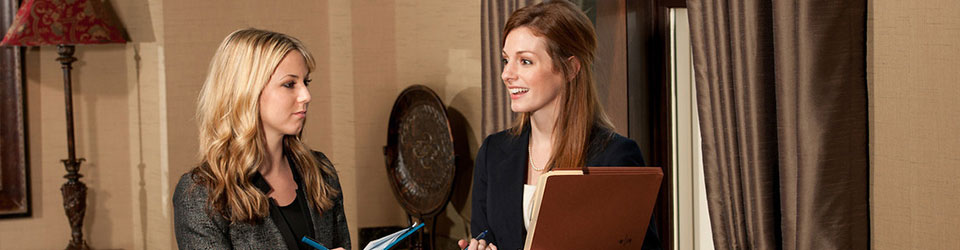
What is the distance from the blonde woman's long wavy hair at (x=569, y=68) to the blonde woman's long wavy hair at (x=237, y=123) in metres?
0.58

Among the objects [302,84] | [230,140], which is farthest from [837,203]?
[230,140]

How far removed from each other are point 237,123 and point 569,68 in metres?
0.77

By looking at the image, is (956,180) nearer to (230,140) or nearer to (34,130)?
(230,140)

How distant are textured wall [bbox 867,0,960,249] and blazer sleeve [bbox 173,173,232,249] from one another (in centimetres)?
150

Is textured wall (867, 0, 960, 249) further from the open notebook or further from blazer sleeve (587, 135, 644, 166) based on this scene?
the open notebook

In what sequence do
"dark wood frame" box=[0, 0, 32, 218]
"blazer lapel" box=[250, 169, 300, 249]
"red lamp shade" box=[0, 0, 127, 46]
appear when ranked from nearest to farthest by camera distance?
"blazer lapel" box=[250, 169, 300, 249] < "red lamp shade" box=[0, 0, 127, 46] < "dark wood frame" box=[0, 0, 32, 218]

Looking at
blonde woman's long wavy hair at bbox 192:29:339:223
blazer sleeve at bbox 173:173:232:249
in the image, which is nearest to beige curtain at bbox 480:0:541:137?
blonde woman's long wavy hair at bbox 192:29:339:223

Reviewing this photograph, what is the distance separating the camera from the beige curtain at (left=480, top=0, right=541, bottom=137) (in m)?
3.61

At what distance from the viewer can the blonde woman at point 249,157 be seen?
75.5 inches

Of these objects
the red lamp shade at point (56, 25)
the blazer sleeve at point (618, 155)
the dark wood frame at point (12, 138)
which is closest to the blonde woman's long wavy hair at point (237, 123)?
the blazer sleeve at point (618, 155)

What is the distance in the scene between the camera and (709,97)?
2.33 metres

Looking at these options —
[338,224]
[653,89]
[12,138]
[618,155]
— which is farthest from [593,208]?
[12,138]

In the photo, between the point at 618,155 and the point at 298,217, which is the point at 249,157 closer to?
the point at 298,217

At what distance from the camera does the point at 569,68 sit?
210 cm
